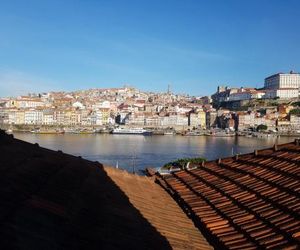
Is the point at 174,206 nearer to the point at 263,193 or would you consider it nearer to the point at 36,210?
the point at 263,193

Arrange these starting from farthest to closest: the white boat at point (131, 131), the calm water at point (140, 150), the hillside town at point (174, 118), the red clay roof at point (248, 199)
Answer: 1. the hillside town at point (174, 118)
2. the white boat at point (131, 131)
3. the calm water at point (140, 150)
4. the red clay roof at point (248, 199)

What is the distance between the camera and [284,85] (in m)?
70.2

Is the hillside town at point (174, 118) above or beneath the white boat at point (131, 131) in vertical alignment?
above

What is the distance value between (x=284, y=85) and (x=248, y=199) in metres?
70.5

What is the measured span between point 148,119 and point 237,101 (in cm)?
1809

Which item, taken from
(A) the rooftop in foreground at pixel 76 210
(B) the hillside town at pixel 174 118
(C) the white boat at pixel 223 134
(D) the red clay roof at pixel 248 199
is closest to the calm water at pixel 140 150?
(C) the white boat at pixel 223 134

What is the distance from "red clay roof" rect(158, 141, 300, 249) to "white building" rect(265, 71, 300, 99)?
65.3 m

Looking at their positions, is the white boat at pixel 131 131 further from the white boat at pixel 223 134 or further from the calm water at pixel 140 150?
the calm water at pixel 140 150

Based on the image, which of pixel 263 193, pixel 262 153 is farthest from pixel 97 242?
pixel 262 153

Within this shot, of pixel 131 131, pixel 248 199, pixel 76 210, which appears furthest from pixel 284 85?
pixel 76 210

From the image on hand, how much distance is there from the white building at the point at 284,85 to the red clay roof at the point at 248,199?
6529 cm

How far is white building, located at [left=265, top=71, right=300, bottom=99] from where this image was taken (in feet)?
218

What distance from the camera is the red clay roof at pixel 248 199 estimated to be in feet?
6.80

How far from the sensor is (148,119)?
57438mm
